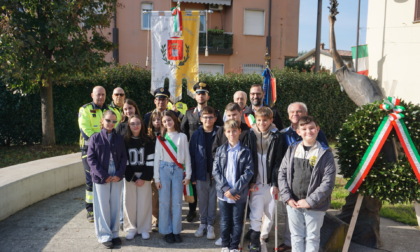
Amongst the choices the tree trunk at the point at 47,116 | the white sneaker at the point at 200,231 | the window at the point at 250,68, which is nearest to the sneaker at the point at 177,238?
the white sneaker at the point at 200,231

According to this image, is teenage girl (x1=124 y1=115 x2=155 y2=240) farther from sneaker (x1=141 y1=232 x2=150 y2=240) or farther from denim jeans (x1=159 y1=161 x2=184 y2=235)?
denim jeans (x1=159 y1=161 x2=184 y2=235)

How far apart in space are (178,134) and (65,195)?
311 cm

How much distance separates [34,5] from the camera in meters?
8.60

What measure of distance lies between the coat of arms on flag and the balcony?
12.9 meters

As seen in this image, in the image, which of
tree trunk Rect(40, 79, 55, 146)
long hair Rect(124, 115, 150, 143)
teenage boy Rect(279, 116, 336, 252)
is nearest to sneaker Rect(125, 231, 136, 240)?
long hair Rect(124, 115, 150, 143)

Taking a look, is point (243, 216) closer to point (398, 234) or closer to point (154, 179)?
point (154, 179)

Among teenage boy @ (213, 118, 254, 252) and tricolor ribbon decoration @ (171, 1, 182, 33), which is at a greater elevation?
tricolor ribbon decoration @ (171, 1, 182, 33)

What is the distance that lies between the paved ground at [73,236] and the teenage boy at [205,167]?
0.90 ft

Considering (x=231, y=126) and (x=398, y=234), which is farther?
(x=398, y=234)

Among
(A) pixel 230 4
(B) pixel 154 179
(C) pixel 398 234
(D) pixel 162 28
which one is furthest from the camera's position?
(A) pixel 230 4

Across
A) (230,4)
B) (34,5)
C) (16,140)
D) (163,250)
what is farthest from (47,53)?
(230,4)

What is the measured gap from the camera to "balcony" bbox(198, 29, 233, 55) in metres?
21.3

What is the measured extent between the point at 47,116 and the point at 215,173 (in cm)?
733

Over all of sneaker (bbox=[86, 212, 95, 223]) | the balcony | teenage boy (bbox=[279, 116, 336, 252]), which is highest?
the balcony
